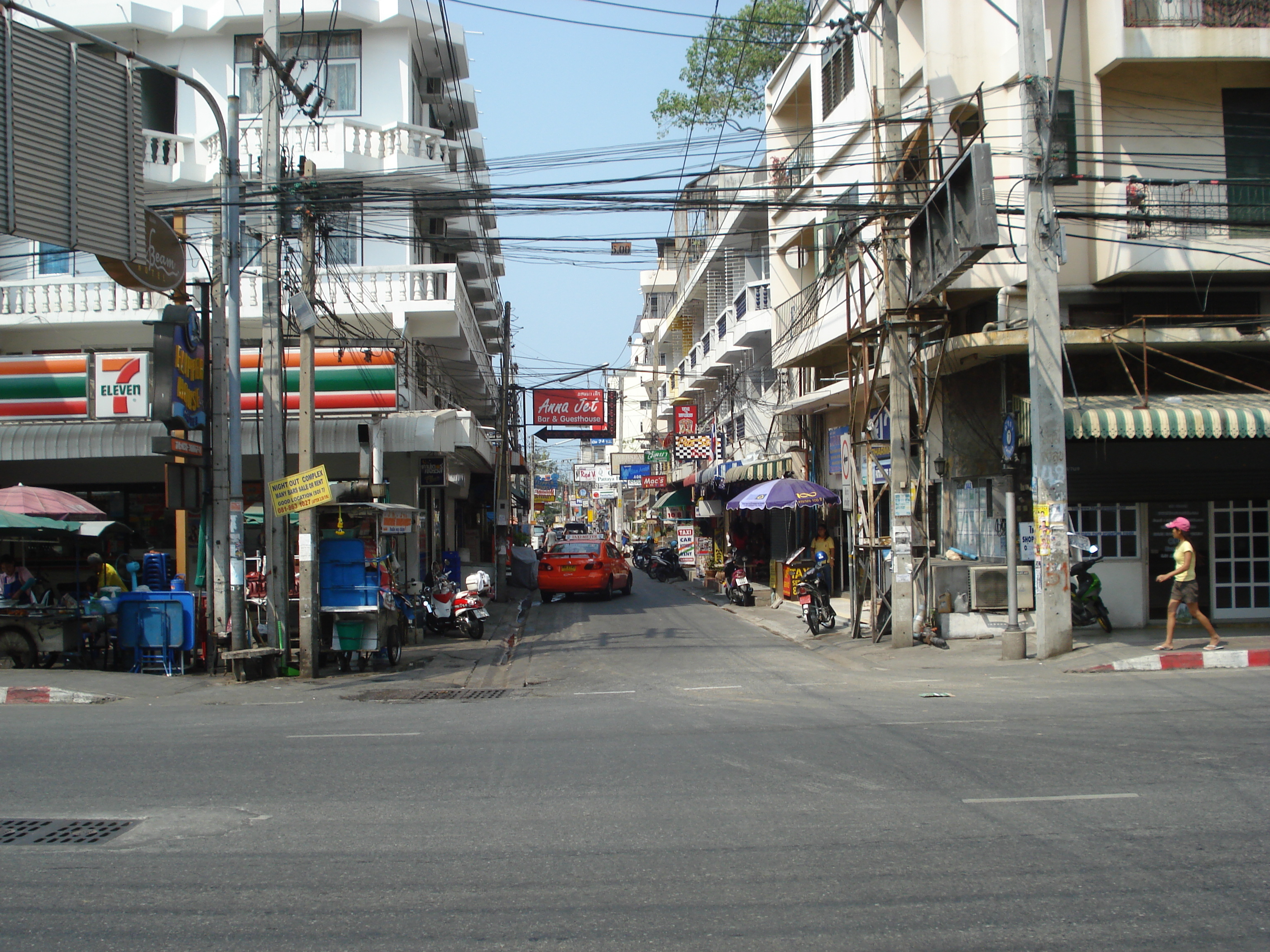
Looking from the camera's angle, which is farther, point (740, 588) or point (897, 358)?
point (740, 588)

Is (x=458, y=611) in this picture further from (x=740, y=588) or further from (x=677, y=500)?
(x=677, y=500)

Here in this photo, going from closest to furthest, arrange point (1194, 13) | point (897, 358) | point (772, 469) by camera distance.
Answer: point (1194, 13) < point (897, 358) < point (772, 469)

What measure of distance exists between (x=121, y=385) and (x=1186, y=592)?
1823cm

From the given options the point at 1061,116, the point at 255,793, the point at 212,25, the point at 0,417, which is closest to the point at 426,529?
the point at 0,417

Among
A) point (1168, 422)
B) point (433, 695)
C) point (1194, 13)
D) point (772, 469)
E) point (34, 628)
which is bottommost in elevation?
point (433, 695)

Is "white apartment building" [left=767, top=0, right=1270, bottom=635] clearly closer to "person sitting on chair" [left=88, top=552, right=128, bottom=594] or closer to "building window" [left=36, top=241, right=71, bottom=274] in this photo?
"person sitting on chair" [left=88, top=552, right=128, bottom=594]

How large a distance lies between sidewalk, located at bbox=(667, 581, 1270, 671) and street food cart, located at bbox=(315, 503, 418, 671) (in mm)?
7056

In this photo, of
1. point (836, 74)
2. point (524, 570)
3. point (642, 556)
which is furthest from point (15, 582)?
point (642, 556)

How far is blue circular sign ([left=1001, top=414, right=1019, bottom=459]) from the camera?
15.6 metres

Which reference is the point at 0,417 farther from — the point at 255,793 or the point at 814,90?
the point at 814,90

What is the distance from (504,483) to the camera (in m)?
30.5

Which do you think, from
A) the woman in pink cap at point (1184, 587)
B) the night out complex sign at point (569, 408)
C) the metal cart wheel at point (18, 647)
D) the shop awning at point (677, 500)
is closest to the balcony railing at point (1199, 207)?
the woman in pink cap at point (1184, 587)

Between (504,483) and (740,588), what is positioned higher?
(504,483)

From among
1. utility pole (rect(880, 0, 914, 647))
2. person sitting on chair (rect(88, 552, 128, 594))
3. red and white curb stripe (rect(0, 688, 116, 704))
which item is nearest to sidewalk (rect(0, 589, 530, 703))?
red and white curb stripe (rect(0, 688, 116, 704))
